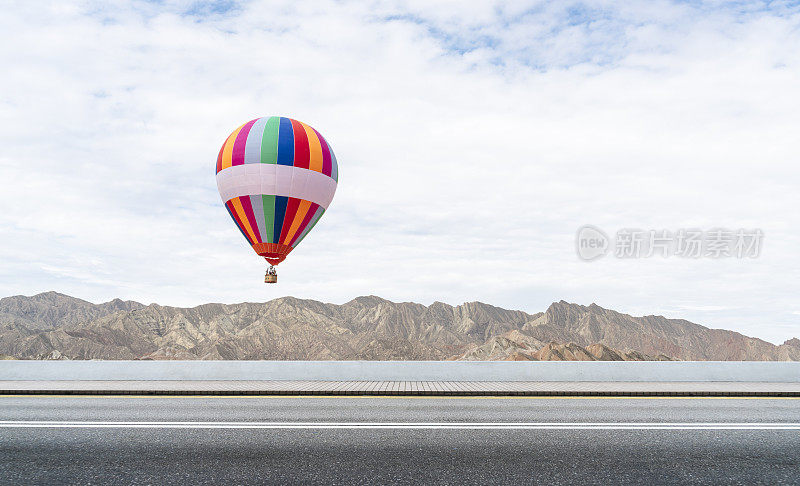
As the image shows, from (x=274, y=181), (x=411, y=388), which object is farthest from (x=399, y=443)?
(x=274, y=181)

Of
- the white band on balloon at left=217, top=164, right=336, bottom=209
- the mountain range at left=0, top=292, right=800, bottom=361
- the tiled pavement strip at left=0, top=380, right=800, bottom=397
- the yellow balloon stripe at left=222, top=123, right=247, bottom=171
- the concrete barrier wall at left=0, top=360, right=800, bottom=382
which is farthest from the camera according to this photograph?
the mountain range at left=0, top=292, right=800, bottom=361

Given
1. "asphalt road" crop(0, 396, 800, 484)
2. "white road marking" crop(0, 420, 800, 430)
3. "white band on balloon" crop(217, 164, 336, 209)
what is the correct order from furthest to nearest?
"white band on balloon" crop(217, 164, 336, 209), "white road marking" crop(0, 420, 800, 430), "asphalt road" crop(0, 396, 800, 484)

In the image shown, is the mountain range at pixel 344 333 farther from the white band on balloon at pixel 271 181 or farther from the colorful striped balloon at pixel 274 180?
the white band on balloon at pixel 271 181

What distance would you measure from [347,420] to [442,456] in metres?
2.97

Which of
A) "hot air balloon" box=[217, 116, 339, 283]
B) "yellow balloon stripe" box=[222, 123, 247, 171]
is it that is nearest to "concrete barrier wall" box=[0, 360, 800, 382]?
"hot air balloon" box=[217, 116, 339, 283]

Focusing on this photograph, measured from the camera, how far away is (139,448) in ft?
23.7

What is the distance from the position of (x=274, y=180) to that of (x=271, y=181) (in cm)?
12

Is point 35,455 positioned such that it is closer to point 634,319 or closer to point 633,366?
point 633,366

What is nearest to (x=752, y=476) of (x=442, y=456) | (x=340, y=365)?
(x=442, y=456)

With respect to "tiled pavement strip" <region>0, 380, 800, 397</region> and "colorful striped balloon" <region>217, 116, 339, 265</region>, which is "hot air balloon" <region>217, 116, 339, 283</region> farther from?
"tiled pavement strip" <region>0, 380, 800, 397</region>

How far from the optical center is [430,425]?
8875mm

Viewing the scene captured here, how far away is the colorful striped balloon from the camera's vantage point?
21.3 meters

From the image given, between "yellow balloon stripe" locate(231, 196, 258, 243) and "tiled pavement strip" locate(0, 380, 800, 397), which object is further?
"yellow balloon stripe" locate(231, 196, 258, 243)

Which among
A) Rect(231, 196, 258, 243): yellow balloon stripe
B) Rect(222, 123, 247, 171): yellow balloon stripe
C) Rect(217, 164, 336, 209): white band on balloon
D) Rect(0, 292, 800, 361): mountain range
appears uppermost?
Rect(222, 123, 247, 171): yellow balloon stripe
